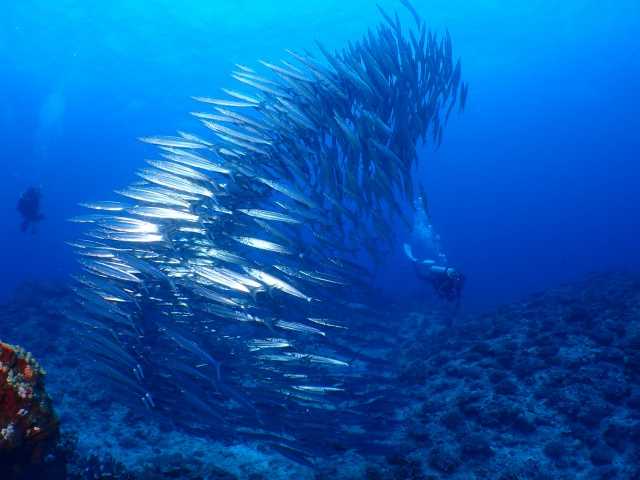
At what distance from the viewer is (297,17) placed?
38.0 m

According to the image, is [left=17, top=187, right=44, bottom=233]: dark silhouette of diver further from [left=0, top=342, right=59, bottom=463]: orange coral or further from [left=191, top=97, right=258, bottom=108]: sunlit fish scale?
[left=0, top=342, right=59, bottom=463]: orange coral

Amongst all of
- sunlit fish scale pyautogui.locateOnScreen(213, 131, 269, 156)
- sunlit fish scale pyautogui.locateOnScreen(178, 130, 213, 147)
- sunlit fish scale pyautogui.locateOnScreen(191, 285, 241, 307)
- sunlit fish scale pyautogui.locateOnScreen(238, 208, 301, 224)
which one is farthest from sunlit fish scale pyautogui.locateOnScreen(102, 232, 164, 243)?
sunlit fish scale pyautogui.locateOnScreen(213, 131, 269, 156)

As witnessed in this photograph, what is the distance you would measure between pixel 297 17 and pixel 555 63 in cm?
4105

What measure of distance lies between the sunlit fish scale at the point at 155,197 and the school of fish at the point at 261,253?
0.07 feet

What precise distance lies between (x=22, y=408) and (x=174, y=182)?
3605 mm

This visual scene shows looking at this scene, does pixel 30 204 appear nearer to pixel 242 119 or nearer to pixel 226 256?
pixel 242 119

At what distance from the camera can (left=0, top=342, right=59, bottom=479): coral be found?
271 cm

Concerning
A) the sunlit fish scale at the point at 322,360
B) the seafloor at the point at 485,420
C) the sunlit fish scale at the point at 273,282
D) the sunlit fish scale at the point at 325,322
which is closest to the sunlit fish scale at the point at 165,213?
the sunlit fish scale at the point at 273,282

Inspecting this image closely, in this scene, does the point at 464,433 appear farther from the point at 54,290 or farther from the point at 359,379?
the point at 54,290

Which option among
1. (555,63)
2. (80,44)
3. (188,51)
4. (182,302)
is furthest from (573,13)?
(182,302)

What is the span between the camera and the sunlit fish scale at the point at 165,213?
5.66 m

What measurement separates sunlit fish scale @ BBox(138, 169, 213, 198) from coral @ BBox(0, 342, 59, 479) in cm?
318

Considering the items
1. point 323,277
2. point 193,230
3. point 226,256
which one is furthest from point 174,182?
point 323,277

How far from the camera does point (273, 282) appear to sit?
17.4 ft
